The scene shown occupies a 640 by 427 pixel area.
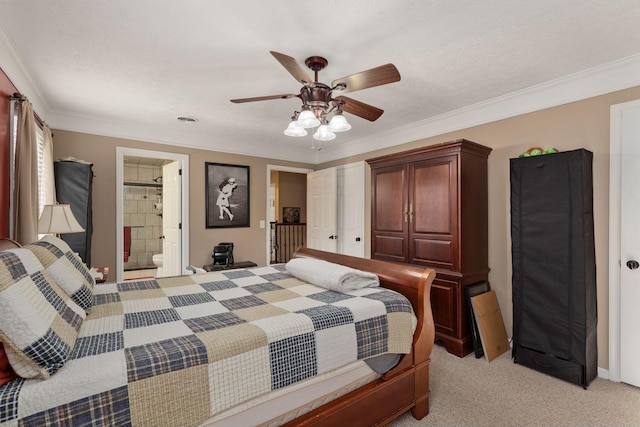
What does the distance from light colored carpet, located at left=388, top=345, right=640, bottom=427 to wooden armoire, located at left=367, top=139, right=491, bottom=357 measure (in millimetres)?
444

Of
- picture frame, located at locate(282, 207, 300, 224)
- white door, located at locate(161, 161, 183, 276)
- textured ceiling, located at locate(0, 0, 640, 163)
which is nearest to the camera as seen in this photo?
textured ceiling, located at locate(0, 0, 640, 163)

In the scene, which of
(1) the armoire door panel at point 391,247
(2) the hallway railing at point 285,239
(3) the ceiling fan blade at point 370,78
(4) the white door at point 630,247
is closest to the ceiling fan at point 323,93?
(3) the ceiling fan blade at point 370,78

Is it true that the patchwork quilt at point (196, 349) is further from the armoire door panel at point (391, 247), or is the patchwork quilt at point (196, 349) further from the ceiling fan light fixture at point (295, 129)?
the armoire door panel at point (391, 247)

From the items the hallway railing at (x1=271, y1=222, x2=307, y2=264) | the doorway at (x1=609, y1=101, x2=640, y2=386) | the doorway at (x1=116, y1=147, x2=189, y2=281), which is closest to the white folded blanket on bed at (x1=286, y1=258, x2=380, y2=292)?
the doorway at (x1=609, y1=101, x2=640, y2=386)

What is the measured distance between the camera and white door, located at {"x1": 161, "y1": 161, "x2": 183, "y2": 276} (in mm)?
4512

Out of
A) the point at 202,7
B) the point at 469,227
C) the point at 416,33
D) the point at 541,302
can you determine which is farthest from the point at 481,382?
the point at 202,7

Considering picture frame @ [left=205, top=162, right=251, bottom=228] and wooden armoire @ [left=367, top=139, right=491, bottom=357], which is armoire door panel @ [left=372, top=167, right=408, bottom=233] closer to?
wooden armoire @ [left=367, top=139, right=491, bottom=357]

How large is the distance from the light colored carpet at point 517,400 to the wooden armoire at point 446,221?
0.44 metres

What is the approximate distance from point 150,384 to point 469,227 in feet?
9.48

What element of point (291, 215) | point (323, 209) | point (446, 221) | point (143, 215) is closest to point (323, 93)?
point (446, 221)

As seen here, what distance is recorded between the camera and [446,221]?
10.0ft

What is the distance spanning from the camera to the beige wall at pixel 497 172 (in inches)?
100

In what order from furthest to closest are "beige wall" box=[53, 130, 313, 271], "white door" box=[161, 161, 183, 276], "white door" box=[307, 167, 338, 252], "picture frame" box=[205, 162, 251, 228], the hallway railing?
the hallway railing
"white door" box=[307, 167, 338, 252]
"picture frame" box=[205, 162, 251, 228]
"white door" box=[161, 161, 183, 276]
"beige wall" box=[53, 130, 313, 271]

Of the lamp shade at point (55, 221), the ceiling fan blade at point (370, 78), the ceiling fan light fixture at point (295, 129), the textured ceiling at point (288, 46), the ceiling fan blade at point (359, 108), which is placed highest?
the textured ceiling at point (288, 46)
